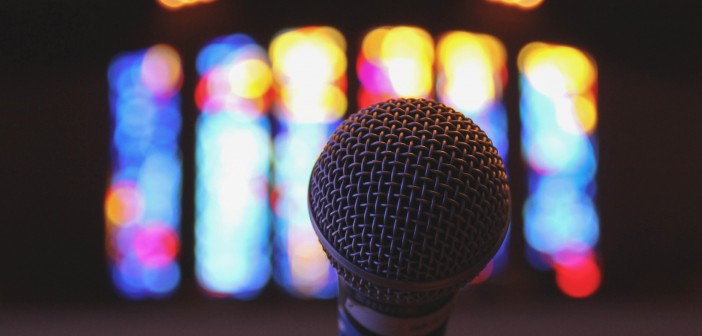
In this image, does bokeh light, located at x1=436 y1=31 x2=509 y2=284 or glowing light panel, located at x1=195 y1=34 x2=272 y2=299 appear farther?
bokeh light, located at x1=436 y1=31 x2=509 y2=284

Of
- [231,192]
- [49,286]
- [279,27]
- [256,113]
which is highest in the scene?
[279,27]

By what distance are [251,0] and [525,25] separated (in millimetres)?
1943

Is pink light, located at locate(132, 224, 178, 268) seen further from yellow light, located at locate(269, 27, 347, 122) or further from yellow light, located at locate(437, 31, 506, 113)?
yellow light, located at locate(437, 31, 506, 113)

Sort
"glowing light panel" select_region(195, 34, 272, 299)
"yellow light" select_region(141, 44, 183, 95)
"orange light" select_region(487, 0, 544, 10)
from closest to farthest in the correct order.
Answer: "glowing light panel" select_region(195, 34, 272, 299)
"yellow light" select_region(141, 44, 183, 95)
"orange light" select_region(487, 0, 544, 10)

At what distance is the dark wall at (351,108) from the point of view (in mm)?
4293

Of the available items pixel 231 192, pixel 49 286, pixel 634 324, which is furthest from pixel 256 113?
pixel 634 324

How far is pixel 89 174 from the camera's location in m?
4.30

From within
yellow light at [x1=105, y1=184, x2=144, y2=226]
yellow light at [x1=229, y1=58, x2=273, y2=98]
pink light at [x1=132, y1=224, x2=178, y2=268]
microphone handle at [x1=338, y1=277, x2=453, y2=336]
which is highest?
yellow light at [x1=229, y1=58, x2=273, y2=98]

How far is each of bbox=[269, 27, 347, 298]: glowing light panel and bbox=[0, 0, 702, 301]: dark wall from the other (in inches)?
8.7

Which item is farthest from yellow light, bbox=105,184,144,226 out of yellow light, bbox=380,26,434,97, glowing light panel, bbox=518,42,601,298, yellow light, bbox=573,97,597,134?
yellow light, bbox=573,97,597,134

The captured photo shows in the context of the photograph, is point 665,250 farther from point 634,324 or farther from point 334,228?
point 334,228

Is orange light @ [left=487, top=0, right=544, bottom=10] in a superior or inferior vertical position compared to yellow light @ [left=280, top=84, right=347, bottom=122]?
superior

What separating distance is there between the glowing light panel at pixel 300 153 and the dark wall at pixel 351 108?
222mm

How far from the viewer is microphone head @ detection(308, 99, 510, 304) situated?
1.97 feet
